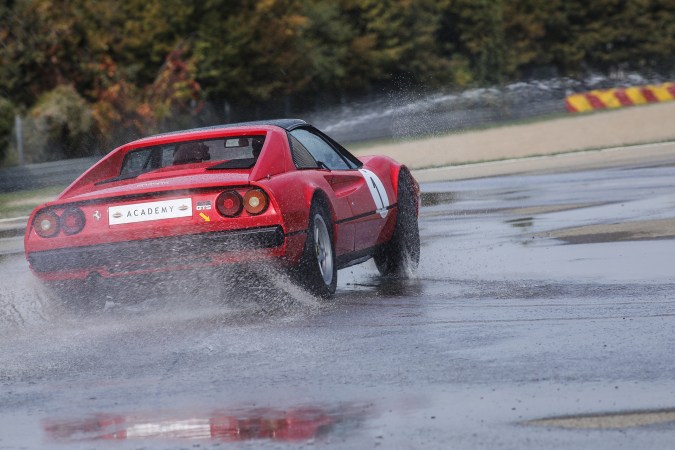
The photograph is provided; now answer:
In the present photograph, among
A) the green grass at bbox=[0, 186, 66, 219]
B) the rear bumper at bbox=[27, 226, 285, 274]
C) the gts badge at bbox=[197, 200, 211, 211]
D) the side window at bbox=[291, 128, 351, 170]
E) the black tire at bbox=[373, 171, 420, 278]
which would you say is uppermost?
the side window at bbox=[291, 128, 351, 170]

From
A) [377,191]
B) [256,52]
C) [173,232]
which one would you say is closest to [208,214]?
[173,232]

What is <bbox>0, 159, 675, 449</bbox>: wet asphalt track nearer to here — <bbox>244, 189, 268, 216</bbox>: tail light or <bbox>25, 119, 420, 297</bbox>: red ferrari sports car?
<bbox>25, 119, 420, 297</bbox>: red ferrari sports car

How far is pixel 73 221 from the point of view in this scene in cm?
880

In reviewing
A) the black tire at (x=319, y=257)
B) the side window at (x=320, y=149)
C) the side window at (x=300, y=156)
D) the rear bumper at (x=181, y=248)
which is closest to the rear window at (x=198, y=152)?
the side window at (x=300, y=156)

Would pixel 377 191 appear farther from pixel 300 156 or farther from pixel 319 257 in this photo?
pixel 319 257

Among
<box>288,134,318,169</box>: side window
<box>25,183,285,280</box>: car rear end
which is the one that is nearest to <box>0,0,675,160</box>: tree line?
<box>288,134,318,169</box>: side window

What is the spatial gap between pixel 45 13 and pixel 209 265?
37117 millimetres

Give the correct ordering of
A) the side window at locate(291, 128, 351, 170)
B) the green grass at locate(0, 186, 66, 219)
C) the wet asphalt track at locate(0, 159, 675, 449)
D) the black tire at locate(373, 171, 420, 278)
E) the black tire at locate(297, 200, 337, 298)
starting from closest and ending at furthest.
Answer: the wet asphalt track at locate(0, 159, 675, 449)
the black tire at locate(297, 200, 337, 298)
the side window at locate(291, 128, 351, 170)
the black tire at locate(373, 171, 420, 278)
the green grass at locate(0, 186, 66, 219)

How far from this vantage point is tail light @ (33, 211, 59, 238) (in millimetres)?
8828

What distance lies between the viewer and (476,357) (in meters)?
6.81

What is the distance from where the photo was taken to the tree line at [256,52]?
43.6 metres

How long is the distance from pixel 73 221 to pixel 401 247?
2833 millimetres

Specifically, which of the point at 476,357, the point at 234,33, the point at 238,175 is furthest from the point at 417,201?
the point at 234,33

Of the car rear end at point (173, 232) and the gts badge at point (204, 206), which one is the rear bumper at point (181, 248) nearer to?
the car rear end at point (173, 232)
